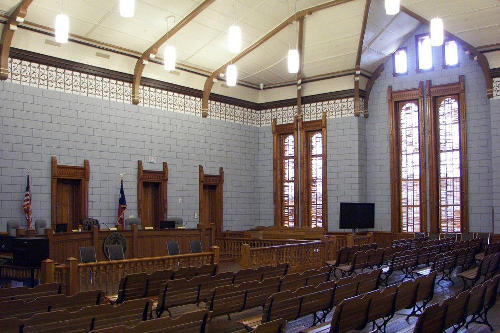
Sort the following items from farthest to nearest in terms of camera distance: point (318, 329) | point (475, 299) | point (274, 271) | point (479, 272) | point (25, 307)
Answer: point (274, 271) < point (479, 272) < point (475, 299) < point (25, 307) < point (318, 329)

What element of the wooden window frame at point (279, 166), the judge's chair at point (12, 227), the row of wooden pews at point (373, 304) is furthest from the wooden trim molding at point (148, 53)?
the row of wooden pews at point (373, 304)

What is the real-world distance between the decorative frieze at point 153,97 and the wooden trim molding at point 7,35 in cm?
23

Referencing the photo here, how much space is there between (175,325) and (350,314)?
1.71m

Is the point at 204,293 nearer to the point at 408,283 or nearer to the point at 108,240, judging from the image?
the point at 408,283

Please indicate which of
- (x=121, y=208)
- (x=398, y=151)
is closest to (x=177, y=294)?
(x=121, y=208)

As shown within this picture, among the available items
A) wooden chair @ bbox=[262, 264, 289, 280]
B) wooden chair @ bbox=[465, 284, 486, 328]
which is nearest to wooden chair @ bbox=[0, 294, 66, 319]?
wooden chair @ bbox=[262, 264, 289, 280]

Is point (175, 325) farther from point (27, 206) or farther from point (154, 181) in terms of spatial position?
point (154, 181)

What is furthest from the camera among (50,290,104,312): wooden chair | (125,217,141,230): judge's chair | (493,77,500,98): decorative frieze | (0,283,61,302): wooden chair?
(493,77,500,98): decorative frieze

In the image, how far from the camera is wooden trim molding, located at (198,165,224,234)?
16.5 metres

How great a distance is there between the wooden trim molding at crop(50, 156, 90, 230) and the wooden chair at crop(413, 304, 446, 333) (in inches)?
399

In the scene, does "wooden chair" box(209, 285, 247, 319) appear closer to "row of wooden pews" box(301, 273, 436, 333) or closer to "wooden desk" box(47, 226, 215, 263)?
"row of wooden pews" box(301, 273, 436, 333)

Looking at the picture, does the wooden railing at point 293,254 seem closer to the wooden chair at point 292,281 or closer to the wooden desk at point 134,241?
the wooden desk at point 134,241

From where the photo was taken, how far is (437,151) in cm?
1608

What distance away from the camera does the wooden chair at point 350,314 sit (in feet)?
15.5
